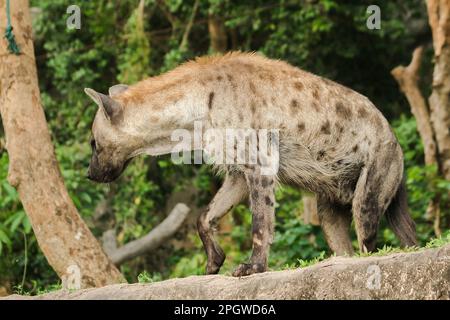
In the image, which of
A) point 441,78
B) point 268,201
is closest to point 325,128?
point 268,201

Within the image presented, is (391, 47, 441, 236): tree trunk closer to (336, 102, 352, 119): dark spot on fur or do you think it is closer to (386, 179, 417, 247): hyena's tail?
(386, 179, 417, 247): hyena's tail

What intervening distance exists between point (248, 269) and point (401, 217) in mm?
1420

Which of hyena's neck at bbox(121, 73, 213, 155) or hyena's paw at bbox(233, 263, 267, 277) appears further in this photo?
hyena's neck at bbox(121, 73, 213, 155)

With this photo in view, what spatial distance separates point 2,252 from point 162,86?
9.04 feet

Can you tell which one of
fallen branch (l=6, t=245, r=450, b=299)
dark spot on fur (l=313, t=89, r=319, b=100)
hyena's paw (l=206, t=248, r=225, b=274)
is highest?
dark spot on fur (l=313, t=89, r=319, b=100)

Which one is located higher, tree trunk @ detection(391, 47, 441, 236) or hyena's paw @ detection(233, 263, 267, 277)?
tree trunk @ detection(391, 47, 441, 236)

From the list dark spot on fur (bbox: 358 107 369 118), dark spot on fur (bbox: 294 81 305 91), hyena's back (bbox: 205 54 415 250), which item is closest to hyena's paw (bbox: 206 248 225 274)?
hyena's back (bbox: 205 54 415 250)

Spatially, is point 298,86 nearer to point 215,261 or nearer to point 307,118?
point 307,118

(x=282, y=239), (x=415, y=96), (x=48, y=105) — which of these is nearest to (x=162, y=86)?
(x=282, y=239)

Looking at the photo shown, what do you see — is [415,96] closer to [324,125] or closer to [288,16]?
[288,16]

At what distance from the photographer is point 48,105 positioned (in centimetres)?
1195

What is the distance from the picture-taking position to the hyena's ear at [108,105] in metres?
6.78

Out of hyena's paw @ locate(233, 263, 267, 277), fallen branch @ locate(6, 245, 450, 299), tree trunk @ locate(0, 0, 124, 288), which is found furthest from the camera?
tree trunk @ locate(0, 0, 124, 288)

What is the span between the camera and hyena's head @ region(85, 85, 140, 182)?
22.4ft
